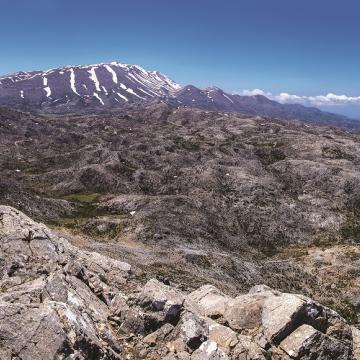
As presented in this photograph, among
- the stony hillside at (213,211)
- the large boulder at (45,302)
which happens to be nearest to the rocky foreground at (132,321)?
the large boulder at (45,302)

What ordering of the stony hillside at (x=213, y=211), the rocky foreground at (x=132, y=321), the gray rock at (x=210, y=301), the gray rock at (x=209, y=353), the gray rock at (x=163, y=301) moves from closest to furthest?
the rocky foreground at (x=132, y=321) → the gray rock at (x=209, y=353) → the gray rock at (x=163, y=301) → the gray rock at (x=210, y=301) → the stony hillside at (x=213, y=211)

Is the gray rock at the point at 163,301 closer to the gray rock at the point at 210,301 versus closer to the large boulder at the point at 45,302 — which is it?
the large boulder at the point at 45,302

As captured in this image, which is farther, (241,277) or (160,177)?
(160,177)

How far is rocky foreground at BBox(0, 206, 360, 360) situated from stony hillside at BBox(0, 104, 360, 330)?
2013 centimetres

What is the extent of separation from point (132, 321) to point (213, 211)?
75278mm

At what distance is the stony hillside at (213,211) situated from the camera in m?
65.2

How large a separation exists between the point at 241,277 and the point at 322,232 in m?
35.8

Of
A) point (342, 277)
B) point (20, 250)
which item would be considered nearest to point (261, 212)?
point (342, 277)

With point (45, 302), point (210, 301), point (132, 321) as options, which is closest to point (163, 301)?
point (132, 321)

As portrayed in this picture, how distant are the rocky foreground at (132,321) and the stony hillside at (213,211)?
66.0ft

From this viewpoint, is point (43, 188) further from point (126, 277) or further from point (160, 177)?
point (126, 277)

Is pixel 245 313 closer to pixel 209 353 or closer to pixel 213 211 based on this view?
pixel 209 353

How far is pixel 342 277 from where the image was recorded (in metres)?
70.2

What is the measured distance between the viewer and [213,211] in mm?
95062
